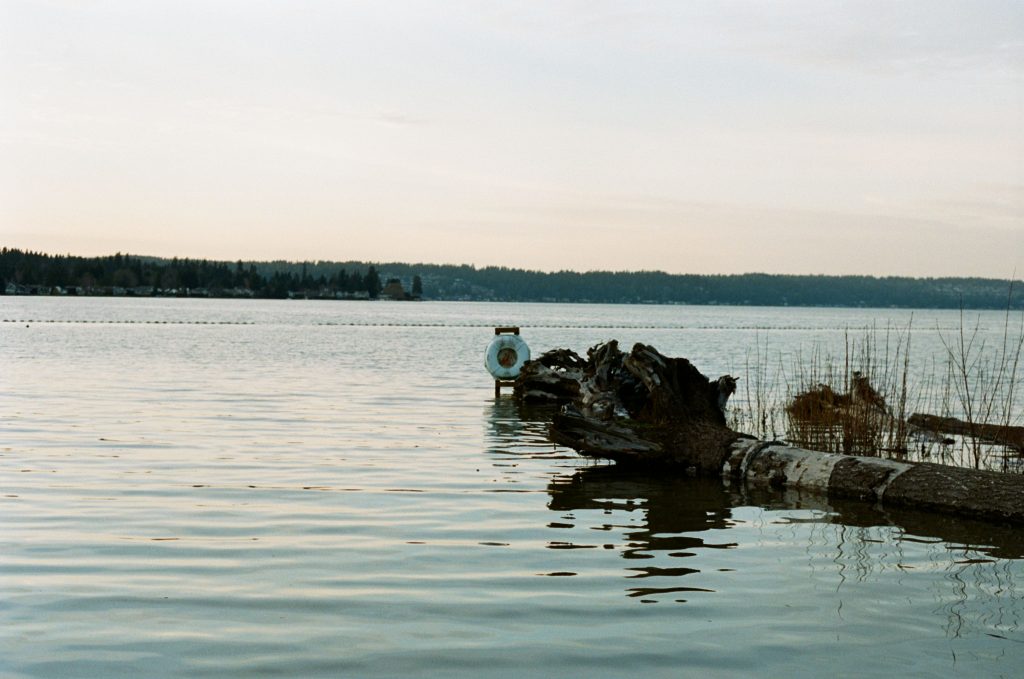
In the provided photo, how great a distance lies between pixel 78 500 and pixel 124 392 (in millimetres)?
14863

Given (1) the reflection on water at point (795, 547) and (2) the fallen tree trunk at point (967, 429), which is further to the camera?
(2) the fallen tree trunk at point (967, 429)

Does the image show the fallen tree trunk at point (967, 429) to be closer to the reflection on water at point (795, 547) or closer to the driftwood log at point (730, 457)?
the driftwood log at point (730, 457)

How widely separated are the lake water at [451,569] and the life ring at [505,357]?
41.3 feet

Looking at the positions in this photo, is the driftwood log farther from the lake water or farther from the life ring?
the life ring

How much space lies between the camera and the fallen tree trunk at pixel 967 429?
52.4 feet

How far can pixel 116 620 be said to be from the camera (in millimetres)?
6918

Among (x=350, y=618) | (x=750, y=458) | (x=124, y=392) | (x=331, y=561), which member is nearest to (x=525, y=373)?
(x=124, y=392)

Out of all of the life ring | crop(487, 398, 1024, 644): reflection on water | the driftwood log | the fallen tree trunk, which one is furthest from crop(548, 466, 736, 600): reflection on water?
the life ring

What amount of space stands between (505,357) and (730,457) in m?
16.7

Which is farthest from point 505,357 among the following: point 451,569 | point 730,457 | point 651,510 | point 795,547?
point 451,569

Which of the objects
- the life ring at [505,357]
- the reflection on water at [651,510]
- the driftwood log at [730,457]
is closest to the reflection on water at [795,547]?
the reflection on water at [651,510]

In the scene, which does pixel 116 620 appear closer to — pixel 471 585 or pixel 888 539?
pixel 471 585

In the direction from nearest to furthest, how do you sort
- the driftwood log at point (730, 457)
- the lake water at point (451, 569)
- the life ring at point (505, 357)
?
the lake water at point (451, 569), the driftwood log at point (730, 457), the life ring at point (505, 357)

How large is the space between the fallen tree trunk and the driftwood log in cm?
395
